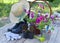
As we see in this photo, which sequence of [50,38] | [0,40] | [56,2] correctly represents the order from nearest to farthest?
[0,40] < [50,38] < [56,2]

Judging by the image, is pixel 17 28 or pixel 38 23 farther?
pixel 17 28

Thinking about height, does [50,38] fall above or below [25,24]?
below

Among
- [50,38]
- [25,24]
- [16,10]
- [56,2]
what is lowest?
[56,2]

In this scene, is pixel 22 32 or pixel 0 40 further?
pixel 22 32

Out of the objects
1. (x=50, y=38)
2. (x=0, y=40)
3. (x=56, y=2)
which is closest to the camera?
(x=0, y=40)

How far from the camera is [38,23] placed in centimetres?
168

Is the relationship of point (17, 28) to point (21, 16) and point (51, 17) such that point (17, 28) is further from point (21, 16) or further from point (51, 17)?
point (51, 17)

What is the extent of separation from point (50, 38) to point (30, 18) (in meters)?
0.26

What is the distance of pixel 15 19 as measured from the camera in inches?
72.1

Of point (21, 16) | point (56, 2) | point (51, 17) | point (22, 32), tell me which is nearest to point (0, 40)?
point (22, 32)

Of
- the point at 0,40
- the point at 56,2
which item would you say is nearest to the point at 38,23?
the point at 0,40

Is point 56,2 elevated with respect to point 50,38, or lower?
lower

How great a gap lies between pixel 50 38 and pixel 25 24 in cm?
26

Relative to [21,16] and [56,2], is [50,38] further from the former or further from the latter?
[56,2]
